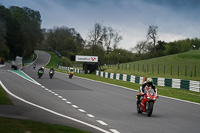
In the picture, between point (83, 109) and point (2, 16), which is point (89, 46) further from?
point (83, 109)

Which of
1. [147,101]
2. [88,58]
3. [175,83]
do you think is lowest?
[147,101]

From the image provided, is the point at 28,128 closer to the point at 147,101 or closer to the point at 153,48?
the point at 147,101

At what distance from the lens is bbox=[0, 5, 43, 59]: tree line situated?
10620cm

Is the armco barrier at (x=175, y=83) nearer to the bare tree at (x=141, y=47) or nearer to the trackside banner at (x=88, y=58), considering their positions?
the trackside banner at (x=88, y=58)

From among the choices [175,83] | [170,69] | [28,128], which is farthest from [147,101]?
[170,69]

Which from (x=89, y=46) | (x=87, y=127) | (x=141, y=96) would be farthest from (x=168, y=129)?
(x=89, y=46)

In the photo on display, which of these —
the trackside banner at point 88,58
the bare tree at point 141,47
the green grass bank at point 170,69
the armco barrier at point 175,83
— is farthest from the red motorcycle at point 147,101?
the bare tree at point 141,47

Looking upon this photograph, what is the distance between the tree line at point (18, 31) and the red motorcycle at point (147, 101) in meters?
86.7

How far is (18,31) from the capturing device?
123000 millimetres

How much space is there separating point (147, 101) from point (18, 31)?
114 metres

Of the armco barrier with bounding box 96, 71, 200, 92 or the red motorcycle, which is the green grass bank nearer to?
the armco barrier with bounding box 96, 71, 200, 92

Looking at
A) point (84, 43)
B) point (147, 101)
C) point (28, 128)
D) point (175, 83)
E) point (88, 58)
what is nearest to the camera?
point (28, 128)

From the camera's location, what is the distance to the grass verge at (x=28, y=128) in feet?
27.4

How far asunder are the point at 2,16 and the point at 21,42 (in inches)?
715
